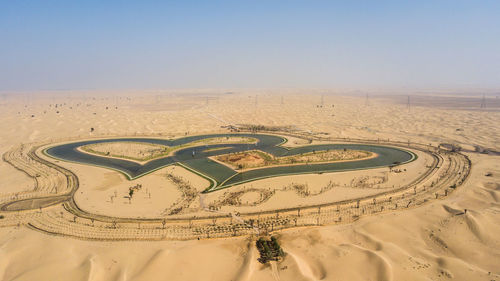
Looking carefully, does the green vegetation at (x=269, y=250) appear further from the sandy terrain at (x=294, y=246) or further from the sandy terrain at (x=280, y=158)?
the sandy terrain at (x=280, y=158)

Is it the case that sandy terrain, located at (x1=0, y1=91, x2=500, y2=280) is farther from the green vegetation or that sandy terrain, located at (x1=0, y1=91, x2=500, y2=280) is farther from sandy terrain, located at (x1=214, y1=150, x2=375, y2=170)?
sandy terrain, located at (x1=214, y1=150, x2=375, y2=170)

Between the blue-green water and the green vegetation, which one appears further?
the blue-green water

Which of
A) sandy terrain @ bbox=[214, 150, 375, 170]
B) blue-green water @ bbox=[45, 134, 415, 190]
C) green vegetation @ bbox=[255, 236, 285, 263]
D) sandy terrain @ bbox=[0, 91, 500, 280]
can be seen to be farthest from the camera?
sandy terrain @ bbox=[214, 150, 375, 170]

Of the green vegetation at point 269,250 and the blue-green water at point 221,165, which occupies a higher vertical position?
the blue-green water at point 221,165

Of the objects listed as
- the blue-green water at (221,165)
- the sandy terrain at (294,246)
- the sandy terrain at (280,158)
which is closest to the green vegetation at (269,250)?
the sandy terrain at (294,246)

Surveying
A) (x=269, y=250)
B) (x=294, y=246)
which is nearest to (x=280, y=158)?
(x=294, y=246)

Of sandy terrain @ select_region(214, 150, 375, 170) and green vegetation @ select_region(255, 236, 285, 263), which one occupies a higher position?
sandy terrain @ select_region(214, 150, 375, 170)

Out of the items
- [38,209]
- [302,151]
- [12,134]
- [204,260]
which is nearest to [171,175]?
[38,209]

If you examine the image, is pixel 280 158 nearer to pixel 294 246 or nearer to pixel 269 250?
pixel 294 246

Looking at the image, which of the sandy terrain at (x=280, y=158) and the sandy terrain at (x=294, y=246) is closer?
the sandy terrain at (x=294, y=246)

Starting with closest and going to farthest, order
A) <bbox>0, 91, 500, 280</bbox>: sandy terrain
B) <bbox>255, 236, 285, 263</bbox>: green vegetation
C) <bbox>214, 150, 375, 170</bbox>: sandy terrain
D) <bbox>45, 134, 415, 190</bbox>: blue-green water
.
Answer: <bbox>0, 91, 500, 280</bbox>: sandy terrain < <bbox>255, 236, 285, 263</bbox>: green vegetation < <bbox>45, 134, 415, 190</bbox>: blue-green water < <bbox>214, 150, 375, 170</bbox>: sandy terrain

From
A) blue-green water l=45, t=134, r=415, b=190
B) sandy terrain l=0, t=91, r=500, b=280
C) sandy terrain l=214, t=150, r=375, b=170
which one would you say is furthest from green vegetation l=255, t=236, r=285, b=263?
sandy terrain l=214, t=150, r=375, b=170
